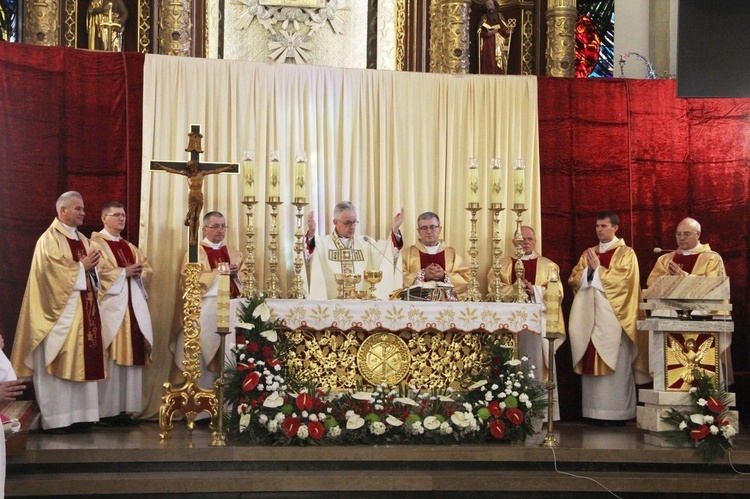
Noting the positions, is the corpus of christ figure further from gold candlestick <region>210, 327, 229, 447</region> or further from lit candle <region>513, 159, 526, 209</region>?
lit candle <region>513, 159, 526, 209</region>

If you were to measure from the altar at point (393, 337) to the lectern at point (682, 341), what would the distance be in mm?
918

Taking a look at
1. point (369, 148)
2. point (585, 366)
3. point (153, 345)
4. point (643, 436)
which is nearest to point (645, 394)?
point (643, 436)

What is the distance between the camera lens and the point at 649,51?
11367mm

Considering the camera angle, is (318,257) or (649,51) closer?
(318,257)

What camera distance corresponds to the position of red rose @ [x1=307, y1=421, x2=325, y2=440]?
732cm

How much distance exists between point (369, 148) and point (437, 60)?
1386 millimetres

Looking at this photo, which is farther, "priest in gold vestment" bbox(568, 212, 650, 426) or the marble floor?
"priest in gold vestment" bbox(568, 212, 650, 426)

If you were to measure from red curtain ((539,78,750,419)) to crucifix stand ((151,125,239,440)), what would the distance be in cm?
340

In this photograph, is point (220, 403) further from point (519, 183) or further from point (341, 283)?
point (519, 183)

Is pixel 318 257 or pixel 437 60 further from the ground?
pixel 437 60

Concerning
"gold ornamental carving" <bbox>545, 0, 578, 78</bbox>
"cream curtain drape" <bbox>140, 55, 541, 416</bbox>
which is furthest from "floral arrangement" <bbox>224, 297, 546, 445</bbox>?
"gold ornamental carving" <bbox>545, 0, 578, 78</bbox>

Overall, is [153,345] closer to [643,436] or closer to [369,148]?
[369,148]

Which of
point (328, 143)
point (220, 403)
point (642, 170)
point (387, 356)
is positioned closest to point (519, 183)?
point (387, 356)

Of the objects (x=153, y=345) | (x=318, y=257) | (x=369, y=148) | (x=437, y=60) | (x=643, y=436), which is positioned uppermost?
(x=437, y=60)
